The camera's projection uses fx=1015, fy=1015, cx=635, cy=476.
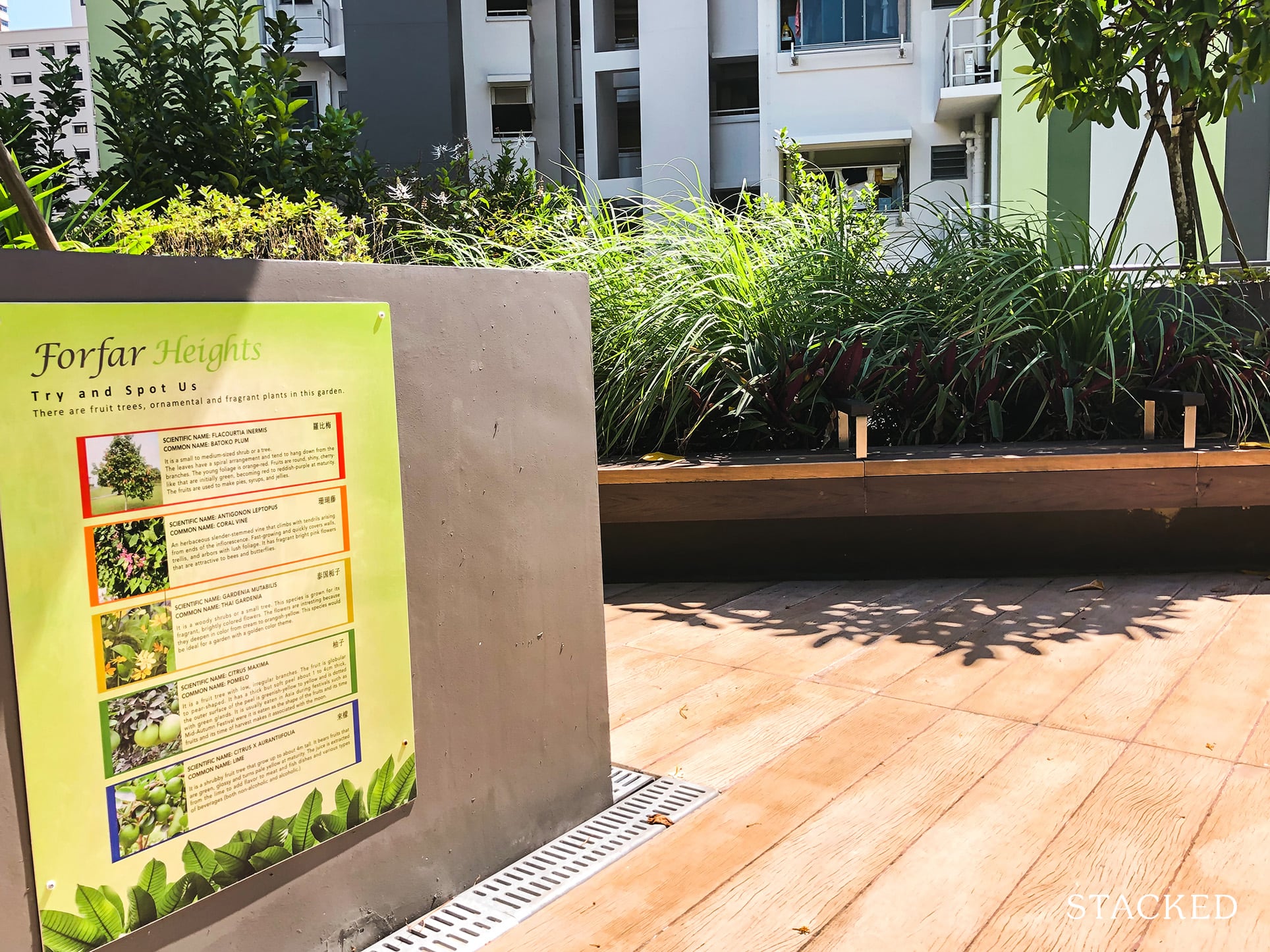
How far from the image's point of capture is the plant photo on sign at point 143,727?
51.2 inches

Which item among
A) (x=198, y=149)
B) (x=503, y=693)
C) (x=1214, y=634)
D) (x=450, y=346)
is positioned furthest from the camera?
(x=198, y=149)

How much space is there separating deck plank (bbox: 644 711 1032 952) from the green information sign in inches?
23.8

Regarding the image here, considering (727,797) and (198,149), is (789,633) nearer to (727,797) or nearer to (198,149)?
(727,797)

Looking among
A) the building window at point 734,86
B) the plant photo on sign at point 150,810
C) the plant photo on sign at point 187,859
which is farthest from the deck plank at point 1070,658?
the building window at point 734,86

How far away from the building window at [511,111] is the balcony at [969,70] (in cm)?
866

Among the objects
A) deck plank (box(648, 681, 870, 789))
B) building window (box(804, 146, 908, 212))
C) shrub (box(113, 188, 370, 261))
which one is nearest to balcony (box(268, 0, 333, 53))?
building window (box(804, 146, 908, 212))

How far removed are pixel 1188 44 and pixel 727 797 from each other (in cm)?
386

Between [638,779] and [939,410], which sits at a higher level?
[939,410]

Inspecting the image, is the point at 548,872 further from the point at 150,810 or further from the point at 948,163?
the point at 948,163

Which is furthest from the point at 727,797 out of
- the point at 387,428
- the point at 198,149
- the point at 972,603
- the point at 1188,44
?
the point at 198,149

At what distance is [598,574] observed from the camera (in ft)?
6.97

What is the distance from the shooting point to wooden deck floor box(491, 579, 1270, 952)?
1725mm

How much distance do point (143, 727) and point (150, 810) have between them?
11 centimetres

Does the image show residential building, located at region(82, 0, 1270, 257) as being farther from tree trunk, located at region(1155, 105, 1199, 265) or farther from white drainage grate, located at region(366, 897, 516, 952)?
white drainage grate, located at region(366, 897, 516, 952)
